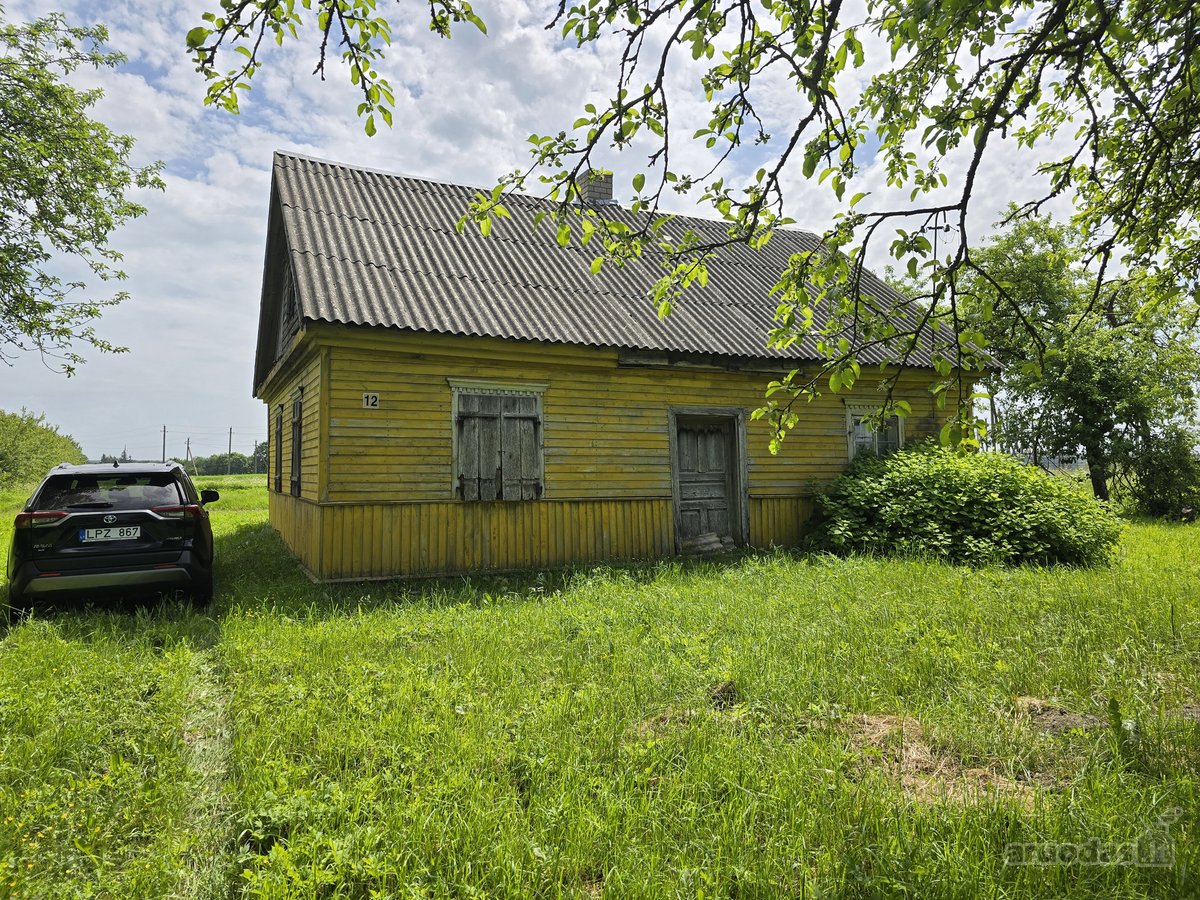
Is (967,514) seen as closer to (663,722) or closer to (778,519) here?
(778,519)

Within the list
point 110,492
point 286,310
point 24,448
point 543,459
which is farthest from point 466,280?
point 24,448

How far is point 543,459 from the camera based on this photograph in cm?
955

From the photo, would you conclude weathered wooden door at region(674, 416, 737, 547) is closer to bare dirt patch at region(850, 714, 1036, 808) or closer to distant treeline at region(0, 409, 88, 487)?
bare dirt patch at region(850, 714, 1036, 808)

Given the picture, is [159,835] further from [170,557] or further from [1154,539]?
[1154,539]

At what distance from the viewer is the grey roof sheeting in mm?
8936

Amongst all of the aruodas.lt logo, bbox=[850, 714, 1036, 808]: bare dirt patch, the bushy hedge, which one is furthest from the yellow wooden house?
the aruodas.lt logo

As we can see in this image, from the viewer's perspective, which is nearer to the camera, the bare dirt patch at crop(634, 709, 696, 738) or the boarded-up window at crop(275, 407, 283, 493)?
the bare dirt patch at crop(634, 709, 696, 738)

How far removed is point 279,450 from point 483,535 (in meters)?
7.14

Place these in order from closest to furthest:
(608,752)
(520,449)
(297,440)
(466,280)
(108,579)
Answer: (608,752) < (108,579) < (520,449) < (466,280) < (297,440)

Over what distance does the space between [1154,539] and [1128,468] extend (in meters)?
7.76

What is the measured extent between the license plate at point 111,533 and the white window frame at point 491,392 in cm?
376

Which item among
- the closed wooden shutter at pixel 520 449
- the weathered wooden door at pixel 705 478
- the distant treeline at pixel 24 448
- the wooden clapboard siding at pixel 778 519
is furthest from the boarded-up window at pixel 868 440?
the distant treeline at pixel 24 448

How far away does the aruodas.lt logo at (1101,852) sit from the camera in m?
2.34

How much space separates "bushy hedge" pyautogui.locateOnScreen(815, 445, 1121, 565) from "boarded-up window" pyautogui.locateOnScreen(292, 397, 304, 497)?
30.3 feet
